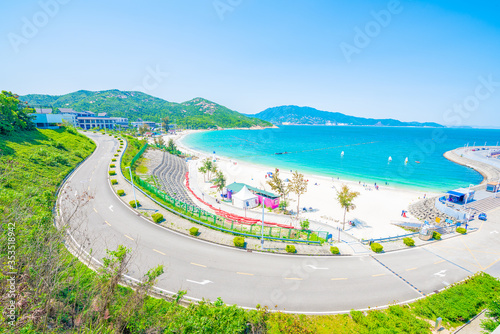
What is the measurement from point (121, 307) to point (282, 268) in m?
11.4

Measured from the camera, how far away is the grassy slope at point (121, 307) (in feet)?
22.7

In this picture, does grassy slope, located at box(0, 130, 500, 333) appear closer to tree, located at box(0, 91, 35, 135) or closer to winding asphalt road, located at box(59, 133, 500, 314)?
winding asphalt road, located at box(59, 133, 500, 314)

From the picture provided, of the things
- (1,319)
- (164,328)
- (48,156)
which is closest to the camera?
(1,319)

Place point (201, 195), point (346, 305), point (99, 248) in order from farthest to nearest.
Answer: point (201, 195) < point (99, 248) < point (346, 305)

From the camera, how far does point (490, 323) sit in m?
11.1

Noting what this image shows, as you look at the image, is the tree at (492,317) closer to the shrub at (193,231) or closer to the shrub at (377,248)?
the shrub at (377,248)

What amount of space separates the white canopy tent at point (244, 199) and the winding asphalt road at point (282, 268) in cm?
1505

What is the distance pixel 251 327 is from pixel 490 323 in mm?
13190

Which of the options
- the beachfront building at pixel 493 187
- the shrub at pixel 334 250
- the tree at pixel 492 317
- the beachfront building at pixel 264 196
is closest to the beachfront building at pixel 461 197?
the beachfront building at pixel 493 187

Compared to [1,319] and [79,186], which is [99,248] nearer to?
[1,319]

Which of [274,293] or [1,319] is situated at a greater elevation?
[1,319]

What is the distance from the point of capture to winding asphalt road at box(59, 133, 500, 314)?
13.4 m

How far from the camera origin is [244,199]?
3319 centimetres

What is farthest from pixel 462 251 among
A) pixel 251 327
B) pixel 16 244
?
pixel 16 244
